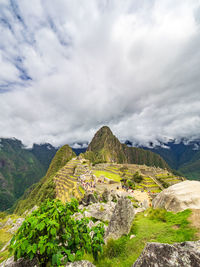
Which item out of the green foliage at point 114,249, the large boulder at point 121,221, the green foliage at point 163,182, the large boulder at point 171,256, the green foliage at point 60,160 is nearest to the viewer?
the large boulder at point 171,256

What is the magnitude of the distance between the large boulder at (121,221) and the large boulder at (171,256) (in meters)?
5.05

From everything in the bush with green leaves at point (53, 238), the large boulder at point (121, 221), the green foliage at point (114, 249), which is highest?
the bush with green leaves at point (53, 238)

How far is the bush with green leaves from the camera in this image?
3062 mm

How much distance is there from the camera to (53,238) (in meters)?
3.21

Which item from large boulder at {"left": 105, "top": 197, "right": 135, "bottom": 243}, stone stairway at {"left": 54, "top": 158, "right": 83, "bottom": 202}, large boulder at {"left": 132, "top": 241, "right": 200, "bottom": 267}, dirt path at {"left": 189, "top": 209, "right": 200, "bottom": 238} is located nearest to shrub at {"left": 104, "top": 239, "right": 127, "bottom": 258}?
large boulder at {"left": 105, "top": 197, "right": 135, "bottom": 243}

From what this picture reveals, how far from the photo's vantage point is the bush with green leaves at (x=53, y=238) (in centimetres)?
306

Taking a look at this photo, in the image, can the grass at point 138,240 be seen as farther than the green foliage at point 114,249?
No

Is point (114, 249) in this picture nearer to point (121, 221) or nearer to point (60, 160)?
point (121, 221)

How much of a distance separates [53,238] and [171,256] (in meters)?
3.35

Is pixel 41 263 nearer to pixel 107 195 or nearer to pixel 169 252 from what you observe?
pixel 169 252

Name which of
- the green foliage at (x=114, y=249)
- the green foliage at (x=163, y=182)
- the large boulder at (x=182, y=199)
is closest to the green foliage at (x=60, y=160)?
the green foliage at (x=163, y=182)

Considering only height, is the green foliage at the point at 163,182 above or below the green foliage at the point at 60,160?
below

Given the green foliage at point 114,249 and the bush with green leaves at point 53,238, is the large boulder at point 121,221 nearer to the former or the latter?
the green foliage at point 114,249

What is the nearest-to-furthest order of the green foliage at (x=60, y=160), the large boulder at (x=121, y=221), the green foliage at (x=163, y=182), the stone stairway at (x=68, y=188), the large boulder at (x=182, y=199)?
the large boulder at (x=121, y=221) < the large boulder at (x=182, y=199) < the stone stairway at (x=68, y=188) < the green foliage at (x=163, y=182) < the green foliage at (x=60, y=160)
